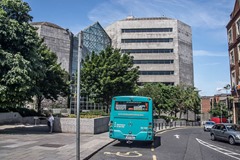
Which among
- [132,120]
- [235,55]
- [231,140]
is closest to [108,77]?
[132,120]

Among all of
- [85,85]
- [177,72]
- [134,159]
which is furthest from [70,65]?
[134,159]

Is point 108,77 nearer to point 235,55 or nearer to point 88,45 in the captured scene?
point 235,55

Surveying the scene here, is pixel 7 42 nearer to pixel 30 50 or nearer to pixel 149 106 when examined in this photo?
pixel 30 50

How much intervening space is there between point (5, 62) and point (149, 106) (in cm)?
1100

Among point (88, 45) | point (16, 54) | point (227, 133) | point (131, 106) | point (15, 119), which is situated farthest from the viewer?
point (88, 45)

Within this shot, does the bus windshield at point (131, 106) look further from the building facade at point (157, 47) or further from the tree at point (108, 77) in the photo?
the building facade at point (157, 47)

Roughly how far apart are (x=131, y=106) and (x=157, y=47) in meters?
61.2

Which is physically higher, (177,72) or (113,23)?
(113,23)

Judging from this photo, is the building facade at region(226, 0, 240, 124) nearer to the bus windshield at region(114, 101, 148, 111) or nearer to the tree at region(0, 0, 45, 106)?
the bus windshield at region(114, 101, 148, 111)

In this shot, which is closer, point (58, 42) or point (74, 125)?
point (74, 125)

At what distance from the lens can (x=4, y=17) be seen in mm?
18359

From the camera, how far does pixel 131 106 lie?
14.7 meters

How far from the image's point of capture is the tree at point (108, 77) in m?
31.1

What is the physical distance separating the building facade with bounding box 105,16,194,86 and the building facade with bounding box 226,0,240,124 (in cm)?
3640
